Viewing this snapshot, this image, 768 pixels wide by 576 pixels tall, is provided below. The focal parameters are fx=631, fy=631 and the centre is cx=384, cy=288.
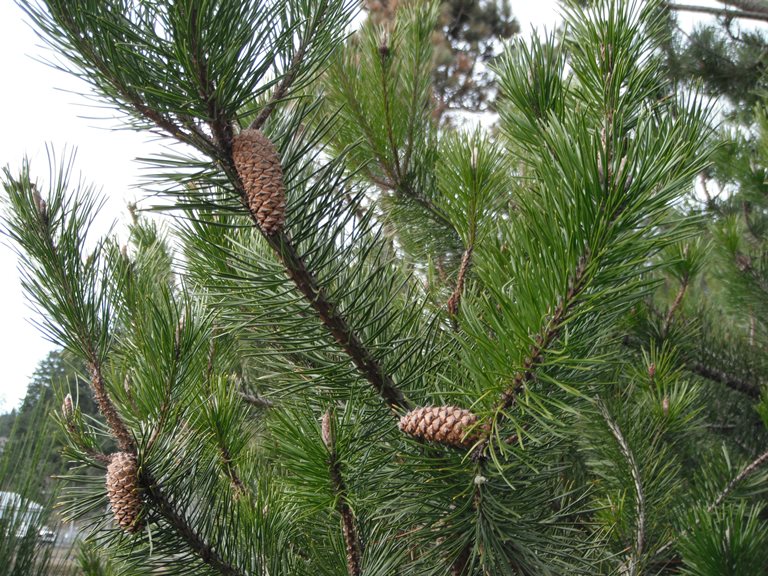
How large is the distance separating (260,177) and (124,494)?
1.31 feet

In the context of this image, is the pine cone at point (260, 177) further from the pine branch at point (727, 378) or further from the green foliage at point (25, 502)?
the pine branch at point (727, 378)

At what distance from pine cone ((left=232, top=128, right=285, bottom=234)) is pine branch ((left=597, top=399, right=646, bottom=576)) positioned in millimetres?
758

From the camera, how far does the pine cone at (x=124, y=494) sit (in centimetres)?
70

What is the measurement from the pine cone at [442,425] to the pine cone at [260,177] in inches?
9.0

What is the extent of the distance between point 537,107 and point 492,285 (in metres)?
0.50

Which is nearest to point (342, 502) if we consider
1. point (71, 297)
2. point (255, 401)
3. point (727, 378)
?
point (71, 297)

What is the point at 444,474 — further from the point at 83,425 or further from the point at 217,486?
the point at 83,425

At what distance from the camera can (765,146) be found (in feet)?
5.73

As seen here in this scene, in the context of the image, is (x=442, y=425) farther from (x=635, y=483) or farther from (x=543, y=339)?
(x=635, y=483)

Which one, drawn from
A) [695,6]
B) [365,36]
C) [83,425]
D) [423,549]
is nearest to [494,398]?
[423,549]

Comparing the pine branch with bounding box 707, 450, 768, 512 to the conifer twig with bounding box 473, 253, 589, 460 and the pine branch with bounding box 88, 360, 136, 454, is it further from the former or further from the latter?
the pine branch with bounding box 88, 360, 136, 454

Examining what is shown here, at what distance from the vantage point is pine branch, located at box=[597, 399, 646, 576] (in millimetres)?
1089

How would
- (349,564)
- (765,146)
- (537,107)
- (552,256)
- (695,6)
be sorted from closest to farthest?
(552,256)
(349,564)
(537,107)
(765,146)
(695,6)

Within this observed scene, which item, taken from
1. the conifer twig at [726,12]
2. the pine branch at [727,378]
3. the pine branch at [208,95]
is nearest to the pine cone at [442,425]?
the pine branch at [208,95]
